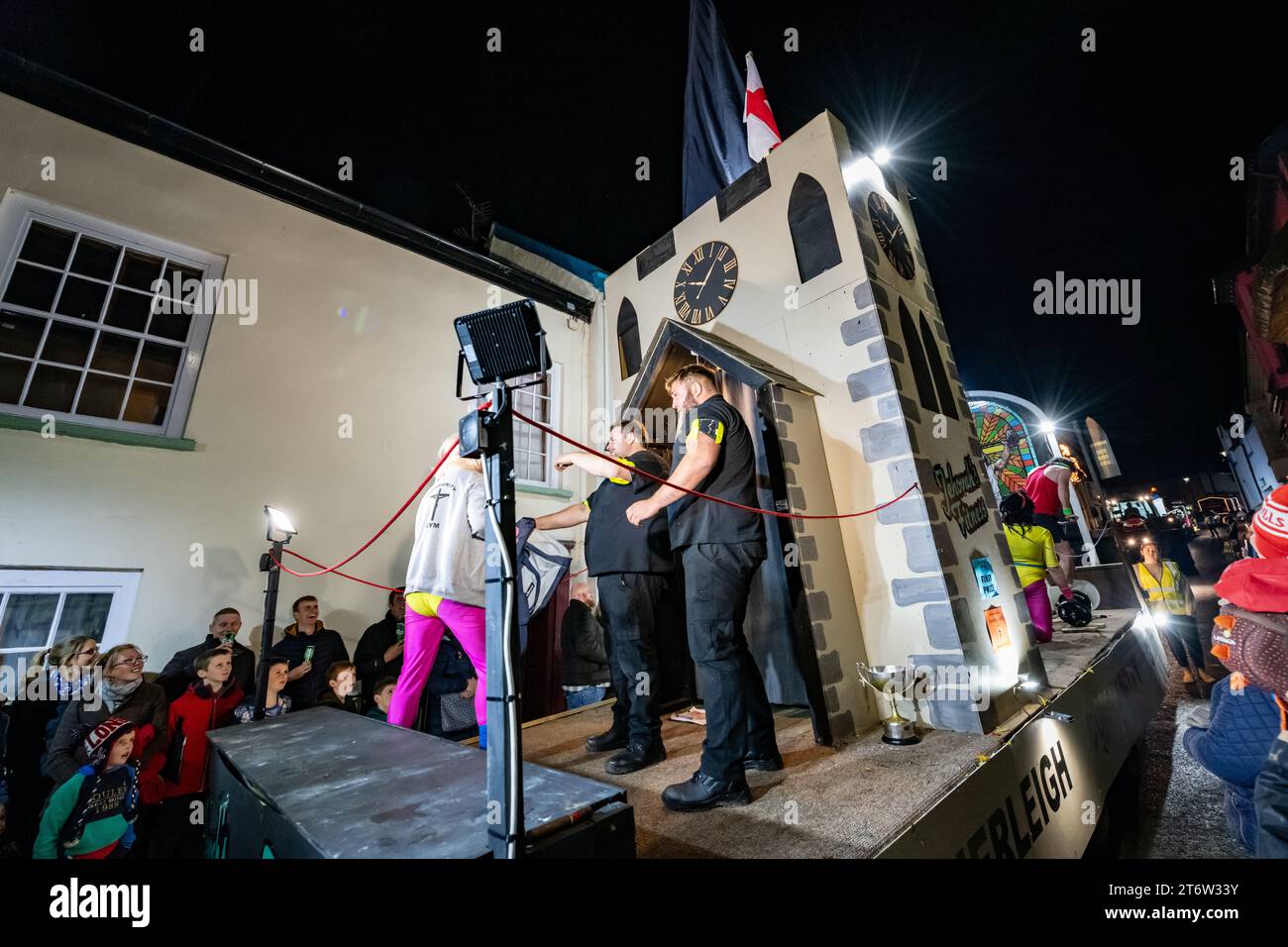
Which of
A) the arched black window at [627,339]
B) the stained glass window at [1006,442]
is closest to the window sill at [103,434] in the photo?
the arched black window at [627,339]

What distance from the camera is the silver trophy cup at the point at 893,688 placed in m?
3.14

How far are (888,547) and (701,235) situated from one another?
410cm

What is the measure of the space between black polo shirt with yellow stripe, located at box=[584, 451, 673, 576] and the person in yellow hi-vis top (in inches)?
346

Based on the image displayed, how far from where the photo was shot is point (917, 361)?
4.56 meters

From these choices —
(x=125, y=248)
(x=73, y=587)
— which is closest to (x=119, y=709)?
(x=73, y=587)

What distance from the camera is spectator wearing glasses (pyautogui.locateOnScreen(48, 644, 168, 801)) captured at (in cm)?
328

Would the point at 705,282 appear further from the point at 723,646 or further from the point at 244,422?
the point at 244,422

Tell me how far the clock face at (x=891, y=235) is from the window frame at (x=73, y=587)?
24.8ft

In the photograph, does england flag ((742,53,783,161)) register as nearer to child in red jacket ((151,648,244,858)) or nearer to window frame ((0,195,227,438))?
window frame ((0,195,227,438))

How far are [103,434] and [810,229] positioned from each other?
6.72 metres

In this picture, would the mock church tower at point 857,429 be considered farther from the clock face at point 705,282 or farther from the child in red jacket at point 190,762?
the child in red jacket at point 190,762
